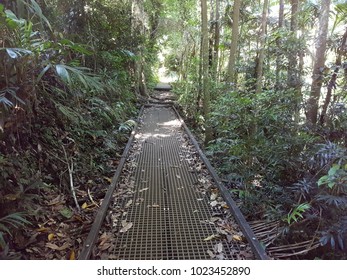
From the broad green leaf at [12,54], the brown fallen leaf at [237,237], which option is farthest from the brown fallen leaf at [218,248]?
the broad green leaf at [12,54]

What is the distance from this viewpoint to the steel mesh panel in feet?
A: 6.95

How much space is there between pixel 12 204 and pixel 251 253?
1.90 meters

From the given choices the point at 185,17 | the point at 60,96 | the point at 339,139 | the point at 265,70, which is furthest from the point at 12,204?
the point at 185,17

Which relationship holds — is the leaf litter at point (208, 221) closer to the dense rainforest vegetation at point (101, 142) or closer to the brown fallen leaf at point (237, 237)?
the brown fallen leaf at point (237, 237)

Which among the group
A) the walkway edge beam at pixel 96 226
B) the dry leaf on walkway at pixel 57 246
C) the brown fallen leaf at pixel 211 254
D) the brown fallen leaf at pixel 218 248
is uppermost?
the walkway edge beam at pixel 96 226

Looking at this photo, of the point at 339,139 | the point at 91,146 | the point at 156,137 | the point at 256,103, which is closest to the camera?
the point at 339,139

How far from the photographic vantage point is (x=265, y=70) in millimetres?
6719

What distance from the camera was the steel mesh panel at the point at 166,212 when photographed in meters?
2.12

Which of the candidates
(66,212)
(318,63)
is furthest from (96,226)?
(318,63)

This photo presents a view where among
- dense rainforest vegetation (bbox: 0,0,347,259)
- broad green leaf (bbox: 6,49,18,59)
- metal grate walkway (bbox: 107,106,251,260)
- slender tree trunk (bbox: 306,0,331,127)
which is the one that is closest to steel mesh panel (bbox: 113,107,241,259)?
metal grate walkway (bbox: 107,106,251,260)

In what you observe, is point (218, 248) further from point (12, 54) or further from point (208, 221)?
point (12, 54)

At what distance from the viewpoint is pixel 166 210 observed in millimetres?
2715

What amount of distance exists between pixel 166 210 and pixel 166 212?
4 cm

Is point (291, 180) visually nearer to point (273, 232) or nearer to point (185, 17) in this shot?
point (273, 232)
